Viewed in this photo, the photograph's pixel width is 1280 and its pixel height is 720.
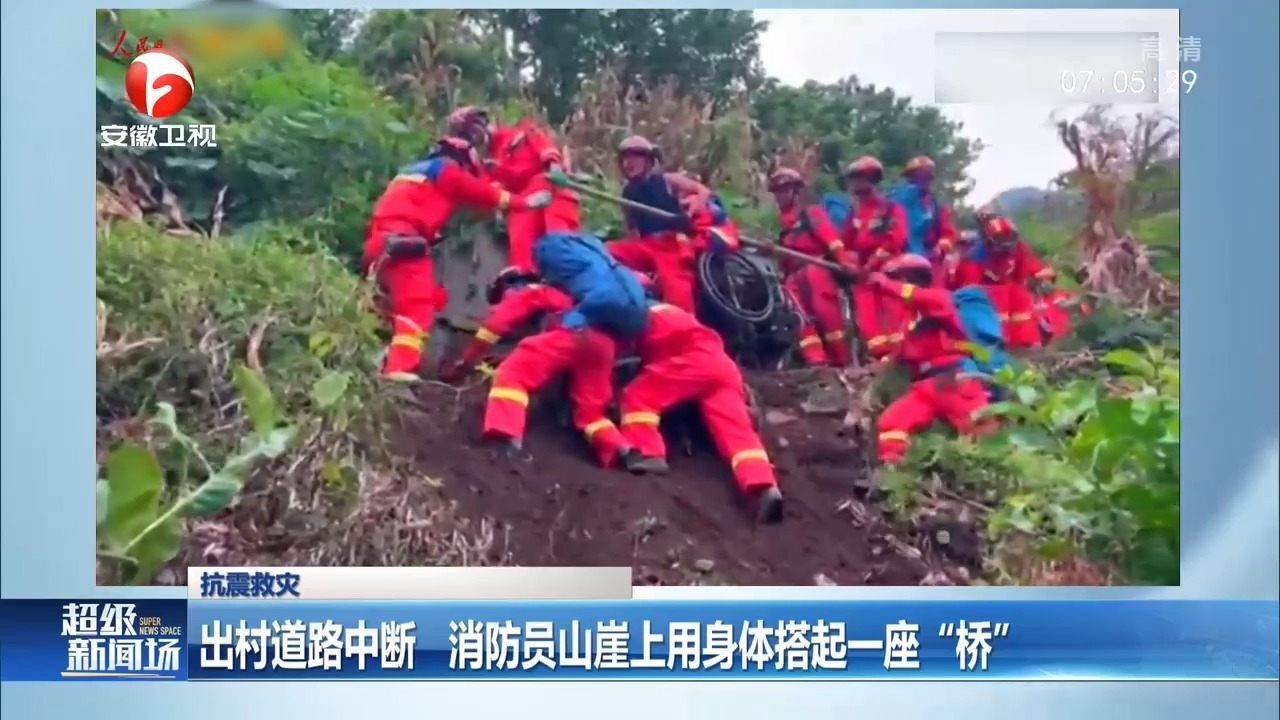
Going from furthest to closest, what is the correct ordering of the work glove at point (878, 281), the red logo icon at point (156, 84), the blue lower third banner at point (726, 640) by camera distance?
the work glove at point (878, 281) → the red logo icon at point (156, 84) → the blue lower third banner at point (726, 640)

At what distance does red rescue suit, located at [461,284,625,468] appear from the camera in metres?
5.33

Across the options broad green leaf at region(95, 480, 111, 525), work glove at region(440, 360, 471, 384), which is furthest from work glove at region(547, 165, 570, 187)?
broad green leaf at region(95, 480, 111, 525)

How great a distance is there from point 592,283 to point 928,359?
0.95m

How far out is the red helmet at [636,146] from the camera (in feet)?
17.5

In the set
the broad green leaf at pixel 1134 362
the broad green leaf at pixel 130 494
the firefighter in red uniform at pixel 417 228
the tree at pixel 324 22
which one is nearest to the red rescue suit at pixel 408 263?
the firefighter in red uniform at pixel 417 228

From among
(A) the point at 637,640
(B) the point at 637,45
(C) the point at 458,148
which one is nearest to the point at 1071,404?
(A) the point at 637,640

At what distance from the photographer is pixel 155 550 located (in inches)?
207

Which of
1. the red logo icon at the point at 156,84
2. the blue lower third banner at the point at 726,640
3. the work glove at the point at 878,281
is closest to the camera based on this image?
the blue lower third banner at the point at 726,640

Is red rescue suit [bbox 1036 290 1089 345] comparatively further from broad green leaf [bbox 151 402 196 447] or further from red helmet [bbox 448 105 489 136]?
broad green leaf [bbox 151 402 196 447]

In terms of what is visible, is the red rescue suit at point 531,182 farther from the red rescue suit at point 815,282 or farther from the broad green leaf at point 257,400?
the broad green leaf at point 257,400

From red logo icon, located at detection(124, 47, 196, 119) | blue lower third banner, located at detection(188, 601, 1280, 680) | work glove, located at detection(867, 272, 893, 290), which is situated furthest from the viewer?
work glove, located at detection(867, 272, 893, 290)

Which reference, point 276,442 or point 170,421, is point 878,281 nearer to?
point 276,442

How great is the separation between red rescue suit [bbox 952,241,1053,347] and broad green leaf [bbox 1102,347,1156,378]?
0.21m
